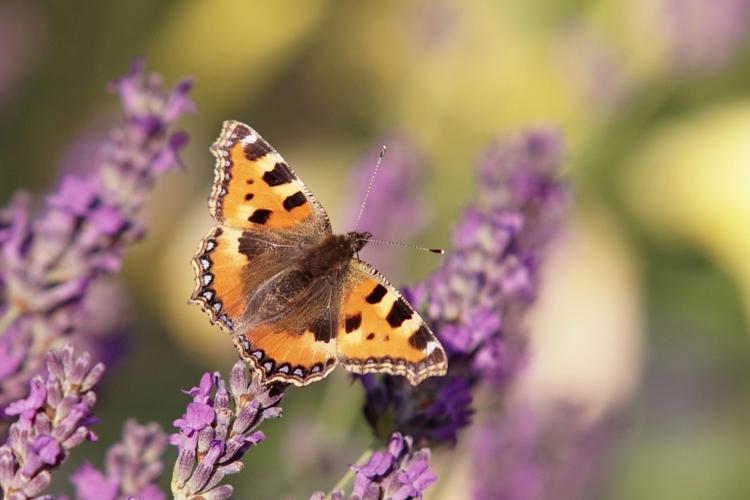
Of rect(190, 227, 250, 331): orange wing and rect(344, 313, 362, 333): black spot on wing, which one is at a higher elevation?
rect(190, 227, 250, 331): orange wing

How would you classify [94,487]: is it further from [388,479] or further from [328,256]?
[328,256]

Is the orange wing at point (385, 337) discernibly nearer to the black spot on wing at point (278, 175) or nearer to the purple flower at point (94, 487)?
the black spot on wing at point (278, 175)

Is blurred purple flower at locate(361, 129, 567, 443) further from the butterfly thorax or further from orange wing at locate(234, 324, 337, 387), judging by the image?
the butterfly thorax


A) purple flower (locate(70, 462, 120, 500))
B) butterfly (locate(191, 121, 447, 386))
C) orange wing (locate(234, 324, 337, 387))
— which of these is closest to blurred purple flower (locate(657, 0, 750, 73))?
butterfly (locate(191, 121, 447, 386))

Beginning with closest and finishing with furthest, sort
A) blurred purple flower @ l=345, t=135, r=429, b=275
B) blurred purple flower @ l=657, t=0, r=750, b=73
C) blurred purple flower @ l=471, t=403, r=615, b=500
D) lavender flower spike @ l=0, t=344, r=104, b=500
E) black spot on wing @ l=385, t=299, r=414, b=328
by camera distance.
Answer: lavender flower spike @ l=0, t=344, r=104, b=500
black spot on wing @ l=385, t=299, r=414, b=328
blurred purple flower @ l=471, t=403, r=615, b=500
blurred purple flower @ l=345, t=135, r=429, b=275
blurred purple flower @ l=657, t=0, r=750, b=73

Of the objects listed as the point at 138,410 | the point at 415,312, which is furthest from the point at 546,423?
the point at 138,410

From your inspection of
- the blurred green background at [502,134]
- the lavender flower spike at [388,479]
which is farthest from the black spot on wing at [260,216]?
the blurred green background at [502,134]

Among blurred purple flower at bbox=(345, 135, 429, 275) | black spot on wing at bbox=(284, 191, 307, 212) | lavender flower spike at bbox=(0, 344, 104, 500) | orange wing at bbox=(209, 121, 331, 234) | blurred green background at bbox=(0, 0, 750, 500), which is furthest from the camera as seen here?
blurred green background at bbox=(0, 0, 750, 500)
